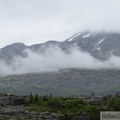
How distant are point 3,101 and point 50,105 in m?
31.2

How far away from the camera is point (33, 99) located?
377ft

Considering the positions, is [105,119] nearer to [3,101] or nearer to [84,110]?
[84,110]

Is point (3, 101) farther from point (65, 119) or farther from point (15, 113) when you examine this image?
point (65, 119)

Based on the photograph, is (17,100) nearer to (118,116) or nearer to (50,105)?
(50,105)

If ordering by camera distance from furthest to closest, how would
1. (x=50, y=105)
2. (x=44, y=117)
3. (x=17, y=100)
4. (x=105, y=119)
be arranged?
(x=17, y=100) → (x=50, y=105) → (x=44, y=117) → (x=105, y=119)

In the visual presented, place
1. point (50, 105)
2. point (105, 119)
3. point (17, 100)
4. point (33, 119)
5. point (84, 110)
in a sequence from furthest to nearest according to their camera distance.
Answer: point (17, 100) → point (50, 105) → point (84, 110) → point (33, 119) → point (105, 119)

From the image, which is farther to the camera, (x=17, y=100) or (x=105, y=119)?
(x=17, y=100)

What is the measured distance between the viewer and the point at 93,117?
75.8 m


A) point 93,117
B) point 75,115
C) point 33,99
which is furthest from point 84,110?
point 33,99

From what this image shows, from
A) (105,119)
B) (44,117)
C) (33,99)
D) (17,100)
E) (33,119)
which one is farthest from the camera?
(17,100)

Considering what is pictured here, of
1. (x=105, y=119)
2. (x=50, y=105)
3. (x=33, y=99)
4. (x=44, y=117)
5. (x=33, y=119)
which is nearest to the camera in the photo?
(x=105, y=119)

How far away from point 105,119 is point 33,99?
247ft

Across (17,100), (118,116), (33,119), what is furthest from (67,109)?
(118,116)

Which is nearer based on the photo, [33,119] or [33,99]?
[33,119]
